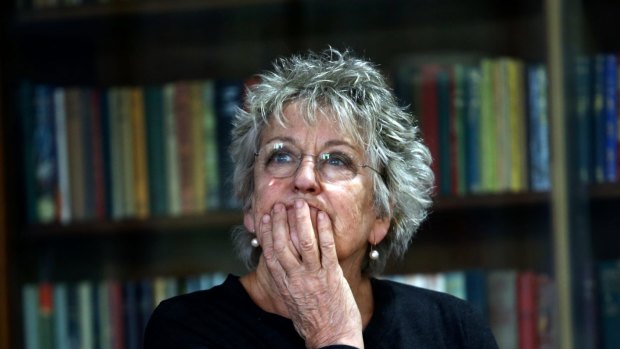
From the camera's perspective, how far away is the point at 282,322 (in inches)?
63.9

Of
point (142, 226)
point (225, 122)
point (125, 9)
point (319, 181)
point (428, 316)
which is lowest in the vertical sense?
point (428, 316)

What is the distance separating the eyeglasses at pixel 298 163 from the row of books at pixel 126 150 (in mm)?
702

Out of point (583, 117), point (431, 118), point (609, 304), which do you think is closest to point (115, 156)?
point (431, 118)

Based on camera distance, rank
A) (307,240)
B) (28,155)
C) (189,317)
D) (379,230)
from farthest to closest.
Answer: (28,155)
(379,230)
(189,317)
(307,240)

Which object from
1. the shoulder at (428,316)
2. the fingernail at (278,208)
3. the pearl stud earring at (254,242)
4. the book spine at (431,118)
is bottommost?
the shoulder at (428,316)

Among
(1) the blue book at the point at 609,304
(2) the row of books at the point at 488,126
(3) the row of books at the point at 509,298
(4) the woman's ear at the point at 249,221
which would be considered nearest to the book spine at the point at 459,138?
(2) the row of books at the point at 488,126

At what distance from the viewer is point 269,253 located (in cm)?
153

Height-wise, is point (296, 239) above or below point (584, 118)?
below

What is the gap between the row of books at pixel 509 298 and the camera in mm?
2385

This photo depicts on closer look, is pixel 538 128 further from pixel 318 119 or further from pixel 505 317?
pixel 318 119

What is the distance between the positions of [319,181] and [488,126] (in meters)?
Result: 0.89

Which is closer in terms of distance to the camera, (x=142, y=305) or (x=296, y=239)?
(x=296, y=239)

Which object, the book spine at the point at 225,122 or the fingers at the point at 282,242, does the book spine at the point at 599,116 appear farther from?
the fingers at the point at 282,242

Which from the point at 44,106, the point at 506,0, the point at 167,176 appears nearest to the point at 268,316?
the point at 167,176
